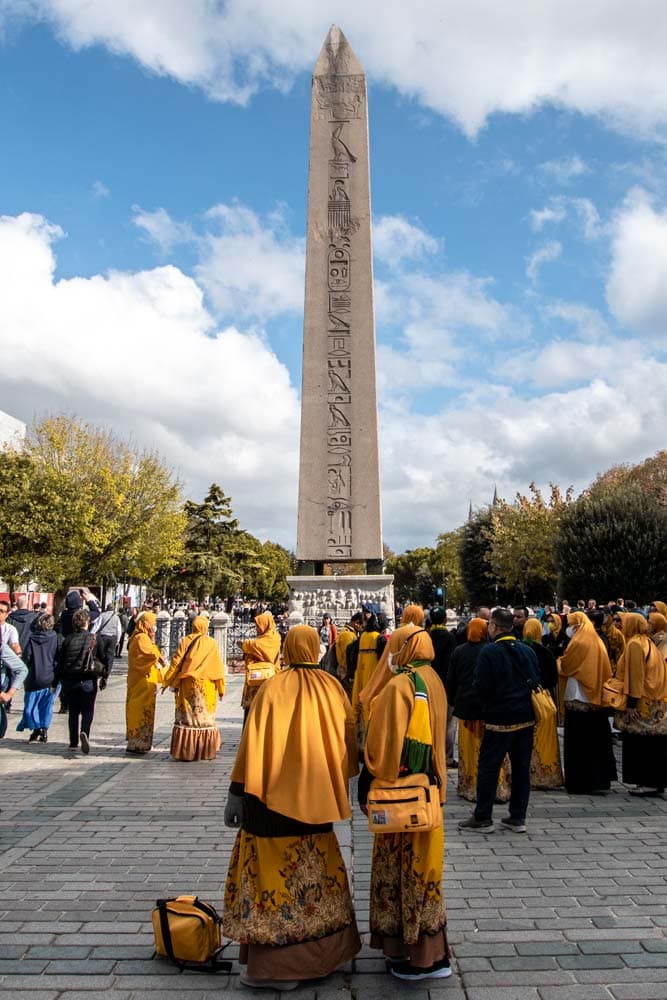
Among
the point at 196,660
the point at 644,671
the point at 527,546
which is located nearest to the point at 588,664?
the point at 644,671

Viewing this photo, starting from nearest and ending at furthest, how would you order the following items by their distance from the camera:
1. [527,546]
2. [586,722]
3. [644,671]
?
[644,671]
[586,722]
[527,546]

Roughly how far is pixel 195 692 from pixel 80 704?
1.61 metres

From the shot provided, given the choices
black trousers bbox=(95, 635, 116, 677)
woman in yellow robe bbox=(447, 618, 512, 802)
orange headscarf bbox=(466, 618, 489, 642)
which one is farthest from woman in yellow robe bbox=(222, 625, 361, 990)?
black trousers bbox=(95, 635, 116, 677)

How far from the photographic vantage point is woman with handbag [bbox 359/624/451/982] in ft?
12.3

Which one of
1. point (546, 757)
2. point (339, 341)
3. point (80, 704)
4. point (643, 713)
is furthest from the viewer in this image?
point (339, 341)

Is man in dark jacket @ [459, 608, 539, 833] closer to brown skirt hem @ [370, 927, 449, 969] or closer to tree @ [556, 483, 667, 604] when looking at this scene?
brown skirt hem @ [370, 927, 449, 969]

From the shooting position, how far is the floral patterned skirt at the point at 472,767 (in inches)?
298

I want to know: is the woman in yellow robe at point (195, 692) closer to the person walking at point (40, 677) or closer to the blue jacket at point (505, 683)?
the person walking at point (40, 677)

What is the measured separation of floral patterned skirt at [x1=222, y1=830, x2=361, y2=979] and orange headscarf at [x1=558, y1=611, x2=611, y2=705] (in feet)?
15.3

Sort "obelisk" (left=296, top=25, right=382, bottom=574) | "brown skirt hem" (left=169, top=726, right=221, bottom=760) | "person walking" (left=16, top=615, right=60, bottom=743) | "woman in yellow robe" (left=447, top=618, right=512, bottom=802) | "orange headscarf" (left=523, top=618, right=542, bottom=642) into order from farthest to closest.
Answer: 1. "obelisk" (left=296, top=25, right=382, bottom=574)
2. "person walking" (left=16, top=615, right=60, bottom=743)
3. "brown skirt hem" (left=169, top=726, right=221, bottom=760)
4. "orange headscarf" (left=523, top=618, right=542, bottom=642)
5. "woman in yellow robe" (left=447, top=618, right=512, bottom=802)

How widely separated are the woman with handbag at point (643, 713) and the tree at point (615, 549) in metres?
25.8

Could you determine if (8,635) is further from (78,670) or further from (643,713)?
(643,713)

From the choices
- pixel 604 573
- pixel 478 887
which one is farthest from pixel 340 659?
pixel 604 573

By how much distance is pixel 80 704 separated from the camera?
975 centimetres
